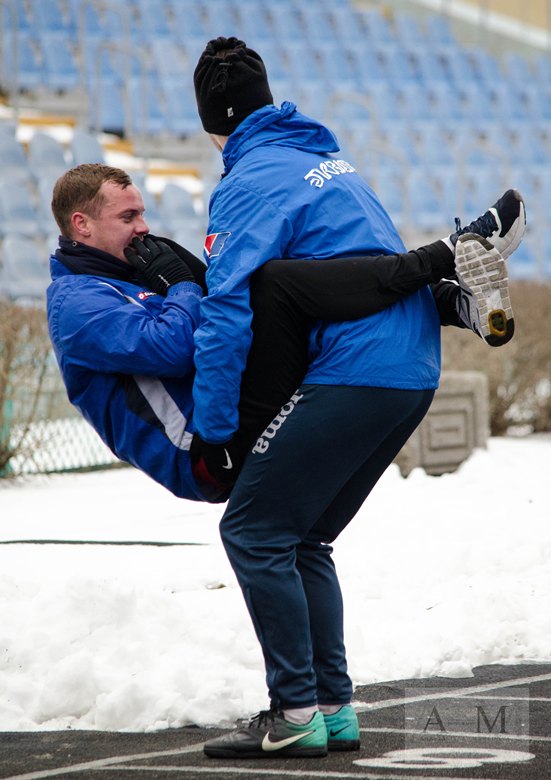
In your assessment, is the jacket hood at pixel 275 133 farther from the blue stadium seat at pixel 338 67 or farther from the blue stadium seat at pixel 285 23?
the blue stadium seat at pixel 285 23

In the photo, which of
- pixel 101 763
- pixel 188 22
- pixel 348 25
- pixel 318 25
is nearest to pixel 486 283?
pixel 101 763

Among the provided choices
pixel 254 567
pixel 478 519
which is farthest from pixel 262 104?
pixel 478 519

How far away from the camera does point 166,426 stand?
351 centimetres

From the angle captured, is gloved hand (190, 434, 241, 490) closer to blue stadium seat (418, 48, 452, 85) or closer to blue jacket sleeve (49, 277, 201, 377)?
blue jacket sleeve (49, 277, 201, 377)

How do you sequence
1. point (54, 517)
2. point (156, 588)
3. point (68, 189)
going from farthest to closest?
point (54, 517), point (156, 588), point (68, 189)

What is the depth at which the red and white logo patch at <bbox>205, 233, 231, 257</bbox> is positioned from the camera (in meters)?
3.38

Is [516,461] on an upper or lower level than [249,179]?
lower

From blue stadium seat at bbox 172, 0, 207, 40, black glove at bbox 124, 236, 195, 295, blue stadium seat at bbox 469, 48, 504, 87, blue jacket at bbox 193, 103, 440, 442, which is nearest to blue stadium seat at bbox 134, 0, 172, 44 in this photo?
blue stadium seat at bbox 172, 0, 207, 40

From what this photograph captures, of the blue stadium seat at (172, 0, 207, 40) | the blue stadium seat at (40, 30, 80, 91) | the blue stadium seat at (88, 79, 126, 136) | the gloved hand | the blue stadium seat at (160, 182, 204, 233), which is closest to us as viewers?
the gloved hand

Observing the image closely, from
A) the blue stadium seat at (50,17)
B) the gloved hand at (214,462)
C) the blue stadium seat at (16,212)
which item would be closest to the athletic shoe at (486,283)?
the gloved hand at (214,462)

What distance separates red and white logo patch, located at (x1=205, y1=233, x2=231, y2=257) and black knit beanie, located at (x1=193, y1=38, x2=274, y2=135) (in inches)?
14.1

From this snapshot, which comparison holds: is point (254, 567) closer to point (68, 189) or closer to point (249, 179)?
point (249, 179)

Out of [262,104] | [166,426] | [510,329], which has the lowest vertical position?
[166,426]

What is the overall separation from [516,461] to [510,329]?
678cm
